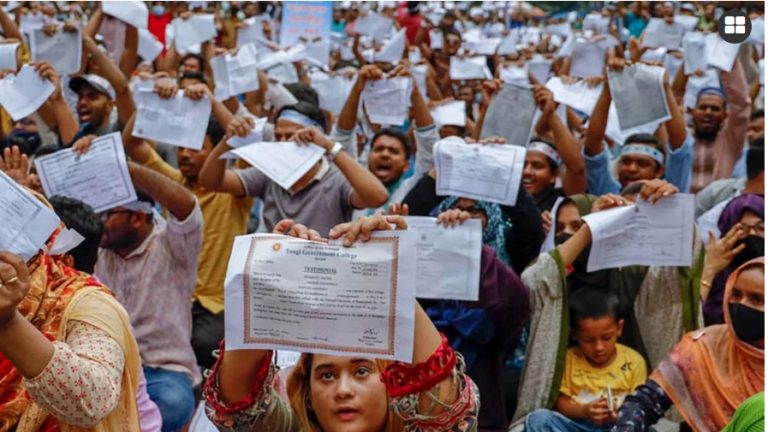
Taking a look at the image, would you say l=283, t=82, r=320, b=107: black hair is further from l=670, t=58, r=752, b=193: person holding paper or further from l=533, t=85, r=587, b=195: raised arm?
l=670, t=58, r=752, b=193: person holding paper

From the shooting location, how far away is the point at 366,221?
180 cm

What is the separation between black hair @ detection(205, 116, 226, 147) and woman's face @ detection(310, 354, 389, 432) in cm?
250

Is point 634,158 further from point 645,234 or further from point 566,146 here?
point 645,234

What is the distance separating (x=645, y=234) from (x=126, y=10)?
11.8 feet

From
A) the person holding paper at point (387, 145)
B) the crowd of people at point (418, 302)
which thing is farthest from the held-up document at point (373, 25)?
the person holding paper at point (387, 145)

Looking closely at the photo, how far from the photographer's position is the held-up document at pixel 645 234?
3199 mm

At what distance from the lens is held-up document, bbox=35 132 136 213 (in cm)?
324

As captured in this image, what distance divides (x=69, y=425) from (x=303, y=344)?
628 mm

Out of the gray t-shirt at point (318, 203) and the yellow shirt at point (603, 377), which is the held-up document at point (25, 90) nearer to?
the gray t-shirt at point (318, 203)

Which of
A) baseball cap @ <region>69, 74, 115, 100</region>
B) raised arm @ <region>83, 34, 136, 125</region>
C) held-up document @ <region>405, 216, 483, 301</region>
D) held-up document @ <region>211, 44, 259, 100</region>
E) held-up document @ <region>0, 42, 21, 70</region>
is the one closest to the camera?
held-up document @ <region>405, 216, 483, 301</region>

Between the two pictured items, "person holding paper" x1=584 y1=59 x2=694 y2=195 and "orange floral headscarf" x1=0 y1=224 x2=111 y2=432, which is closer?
"orange floral headscarf" x1=0 y1=224 x2=111 y2=432

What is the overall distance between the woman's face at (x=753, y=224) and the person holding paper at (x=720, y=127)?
2066mm

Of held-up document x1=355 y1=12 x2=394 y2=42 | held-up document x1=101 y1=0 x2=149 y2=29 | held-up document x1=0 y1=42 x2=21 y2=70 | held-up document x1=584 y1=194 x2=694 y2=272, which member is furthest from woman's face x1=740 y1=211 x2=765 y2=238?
held-up document x1=355 y1=12 x2=394 y2=42

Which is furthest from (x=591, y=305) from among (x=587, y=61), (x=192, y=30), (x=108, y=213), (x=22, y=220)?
(x=192, y=30)
